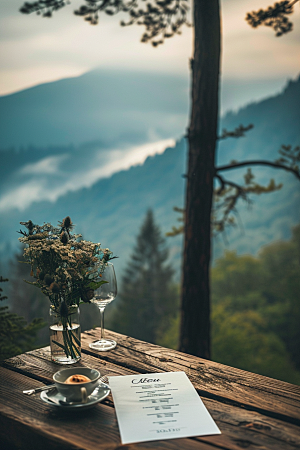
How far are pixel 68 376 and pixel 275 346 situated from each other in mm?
19157

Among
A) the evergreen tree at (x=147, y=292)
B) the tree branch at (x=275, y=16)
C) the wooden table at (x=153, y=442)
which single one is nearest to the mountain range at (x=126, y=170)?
the evergreen tree at (x=147, y=292)

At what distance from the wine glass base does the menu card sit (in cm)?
23

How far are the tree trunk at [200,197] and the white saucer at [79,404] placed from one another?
6.50ft

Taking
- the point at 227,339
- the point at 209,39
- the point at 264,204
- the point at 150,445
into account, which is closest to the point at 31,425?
the point at 150,445

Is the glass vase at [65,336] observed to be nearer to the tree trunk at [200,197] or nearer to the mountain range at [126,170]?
the tree trunk at [200,197]

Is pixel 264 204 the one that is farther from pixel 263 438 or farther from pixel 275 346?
pixel 263 438

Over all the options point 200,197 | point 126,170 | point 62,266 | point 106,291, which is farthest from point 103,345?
point 126,170

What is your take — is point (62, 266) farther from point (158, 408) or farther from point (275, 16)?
point (275, 16)

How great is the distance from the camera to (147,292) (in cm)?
2012

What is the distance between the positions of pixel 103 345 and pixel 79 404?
1.53 ft

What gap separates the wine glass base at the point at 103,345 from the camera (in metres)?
1.37

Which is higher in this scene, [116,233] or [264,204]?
[264,204]

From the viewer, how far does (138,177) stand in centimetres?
3344

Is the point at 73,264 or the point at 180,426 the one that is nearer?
the point at 180,426
